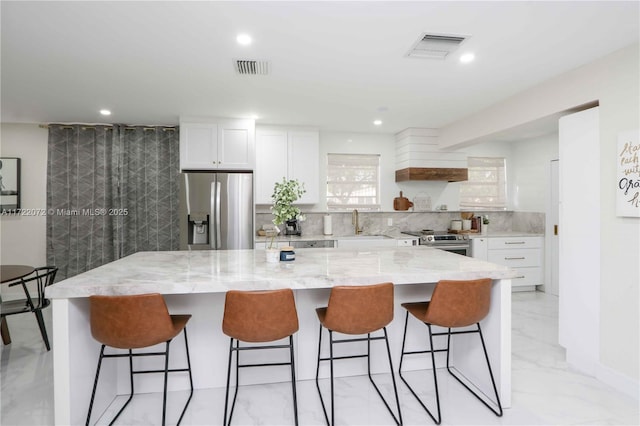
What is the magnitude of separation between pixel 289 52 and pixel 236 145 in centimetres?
215

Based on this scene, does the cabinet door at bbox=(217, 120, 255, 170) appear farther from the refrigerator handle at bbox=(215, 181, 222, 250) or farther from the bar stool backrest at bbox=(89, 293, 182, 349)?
the bar stool backrest at bbox=(89, 293, 182, 349)

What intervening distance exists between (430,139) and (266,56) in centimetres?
320

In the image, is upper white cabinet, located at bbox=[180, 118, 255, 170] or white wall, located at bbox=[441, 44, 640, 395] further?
upper white cabinet, located at bbox=[180, 118, 255, 170]

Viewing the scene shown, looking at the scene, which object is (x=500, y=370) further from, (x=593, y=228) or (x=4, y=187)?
(x=4, y=187)

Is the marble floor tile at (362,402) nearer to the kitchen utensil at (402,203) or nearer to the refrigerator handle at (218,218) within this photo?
the refrigerator handle at (218,218)

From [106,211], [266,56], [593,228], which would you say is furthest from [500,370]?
[106,211]

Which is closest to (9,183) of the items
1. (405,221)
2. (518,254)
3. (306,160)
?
(306,160)

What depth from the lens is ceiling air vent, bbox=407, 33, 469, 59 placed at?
2346 mm

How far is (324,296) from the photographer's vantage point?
8.21ft

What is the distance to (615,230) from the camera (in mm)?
2488

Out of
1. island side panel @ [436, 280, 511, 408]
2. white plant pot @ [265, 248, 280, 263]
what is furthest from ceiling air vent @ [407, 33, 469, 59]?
white plant pot @ [265, 248, 280, 263]

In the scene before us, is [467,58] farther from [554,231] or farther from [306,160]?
[554,231]

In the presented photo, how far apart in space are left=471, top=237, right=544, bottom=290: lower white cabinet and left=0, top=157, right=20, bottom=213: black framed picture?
21.1 feet

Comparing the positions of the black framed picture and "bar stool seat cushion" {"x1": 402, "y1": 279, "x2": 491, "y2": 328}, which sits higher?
the black framed picture
